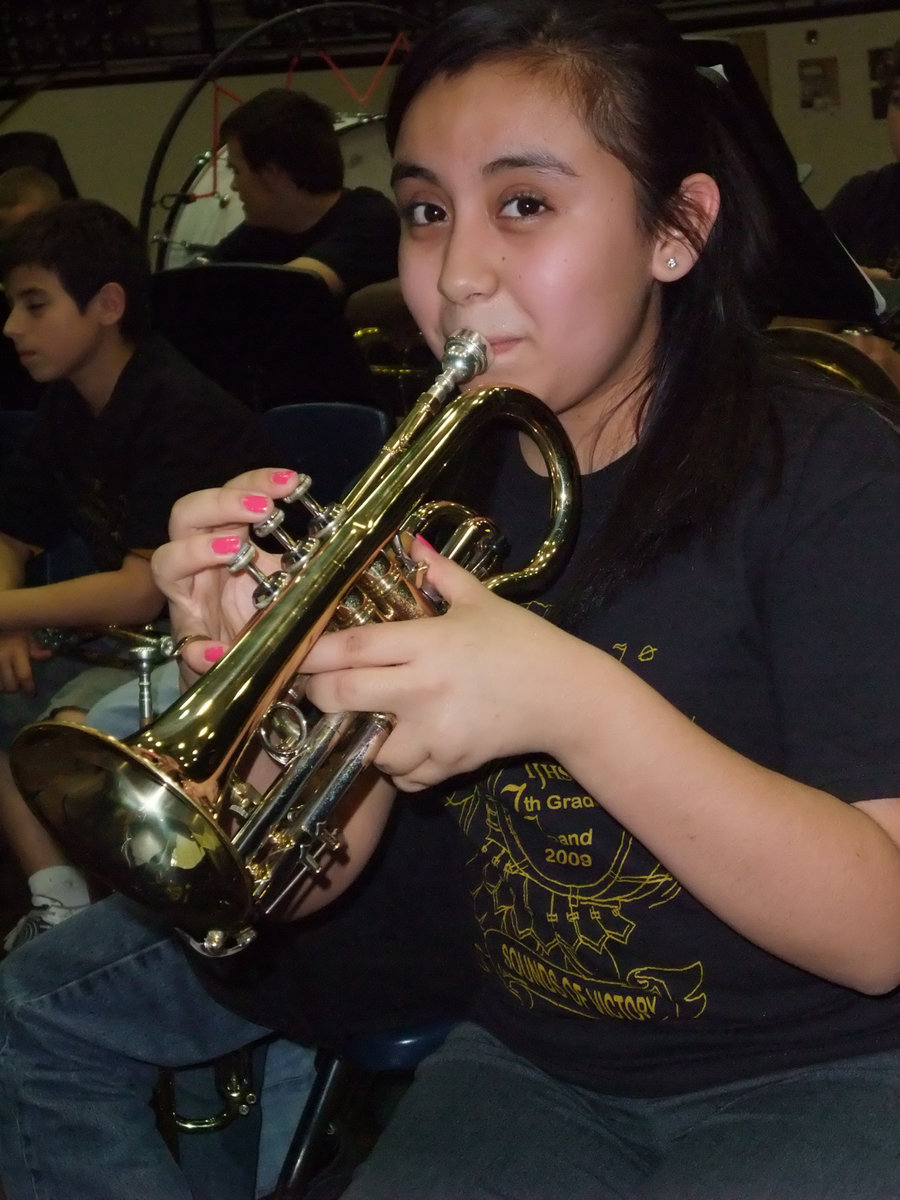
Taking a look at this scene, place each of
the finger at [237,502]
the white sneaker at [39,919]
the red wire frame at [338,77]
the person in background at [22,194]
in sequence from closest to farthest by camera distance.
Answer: the finger at [237,502]
the white sneaker at [39,919]
the person in background at [22,194]
the red wire frame at [338,77]

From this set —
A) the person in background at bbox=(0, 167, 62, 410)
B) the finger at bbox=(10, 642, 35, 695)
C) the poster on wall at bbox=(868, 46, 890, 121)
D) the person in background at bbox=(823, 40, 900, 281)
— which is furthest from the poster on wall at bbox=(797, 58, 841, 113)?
the finger at bbox=(10, 642, 35, 695)

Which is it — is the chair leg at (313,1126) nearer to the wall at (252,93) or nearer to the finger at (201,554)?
the finger at (201,554)

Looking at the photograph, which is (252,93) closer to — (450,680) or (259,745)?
(259,745)

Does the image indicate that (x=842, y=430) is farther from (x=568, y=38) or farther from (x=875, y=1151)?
(x=875, y=1151)

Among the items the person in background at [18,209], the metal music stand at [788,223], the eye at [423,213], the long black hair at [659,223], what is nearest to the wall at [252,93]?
the person in background at [18,209]

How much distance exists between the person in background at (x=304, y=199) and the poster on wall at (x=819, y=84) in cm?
Result: 187

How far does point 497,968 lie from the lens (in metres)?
0.96

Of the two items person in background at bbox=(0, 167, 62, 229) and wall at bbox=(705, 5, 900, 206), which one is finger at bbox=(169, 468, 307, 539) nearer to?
person in background at bbox=(0, 167, 62, 229)

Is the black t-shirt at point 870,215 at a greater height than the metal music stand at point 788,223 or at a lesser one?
lesser

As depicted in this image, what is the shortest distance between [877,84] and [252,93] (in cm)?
236

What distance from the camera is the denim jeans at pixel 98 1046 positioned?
1.00 meters

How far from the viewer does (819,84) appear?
4.29m

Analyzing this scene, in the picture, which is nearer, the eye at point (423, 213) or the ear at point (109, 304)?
the eye at point (423, 213)

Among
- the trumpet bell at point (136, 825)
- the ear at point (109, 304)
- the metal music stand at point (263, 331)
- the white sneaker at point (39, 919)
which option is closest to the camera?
the trumpet bell at point (136, 825)
